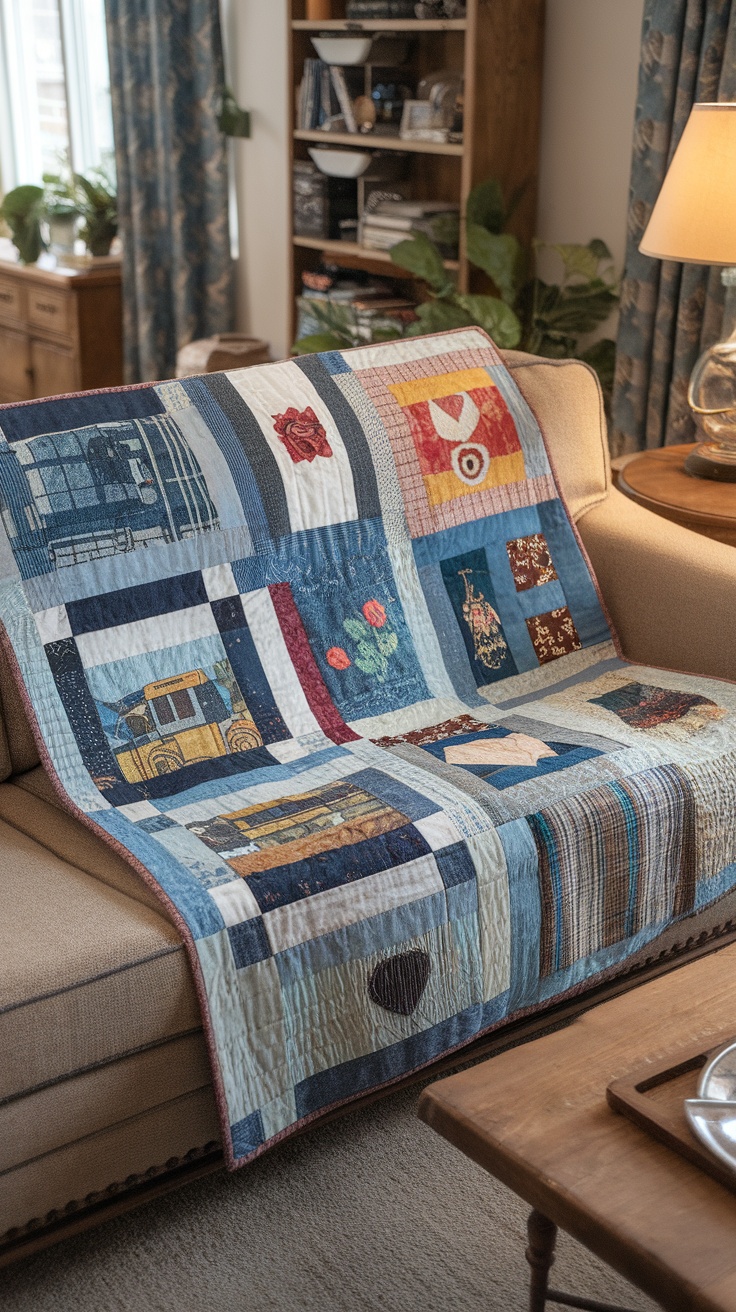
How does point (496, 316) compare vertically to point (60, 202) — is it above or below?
below

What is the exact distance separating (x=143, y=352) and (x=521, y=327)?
1694 millimetres

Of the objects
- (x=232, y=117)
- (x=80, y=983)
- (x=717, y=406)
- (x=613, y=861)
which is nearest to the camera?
(x=80, y=983)

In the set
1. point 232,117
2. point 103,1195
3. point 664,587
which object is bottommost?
point 103,1195

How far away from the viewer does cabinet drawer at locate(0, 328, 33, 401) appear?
5008 millimetres

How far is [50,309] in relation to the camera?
4762 mm

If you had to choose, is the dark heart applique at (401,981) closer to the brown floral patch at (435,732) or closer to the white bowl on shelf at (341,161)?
the brown floral patch at (435,732)

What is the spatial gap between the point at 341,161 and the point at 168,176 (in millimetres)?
938

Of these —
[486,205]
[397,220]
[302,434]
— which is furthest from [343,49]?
[302,434]

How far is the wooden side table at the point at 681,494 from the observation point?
2.24 meters

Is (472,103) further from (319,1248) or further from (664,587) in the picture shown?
(319,1248)

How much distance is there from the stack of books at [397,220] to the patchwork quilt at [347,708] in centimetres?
161

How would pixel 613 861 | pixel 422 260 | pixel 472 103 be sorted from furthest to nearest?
pixel 422 260
pixel 472 103
pixel 613 861

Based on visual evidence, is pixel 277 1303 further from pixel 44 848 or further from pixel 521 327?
pixel 521 327

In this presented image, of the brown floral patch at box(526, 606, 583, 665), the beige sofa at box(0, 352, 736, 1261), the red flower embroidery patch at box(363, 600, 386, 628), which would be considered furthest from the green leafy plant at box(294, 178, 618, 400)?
the beige sofa at box(0, 352, 736, 1261)
